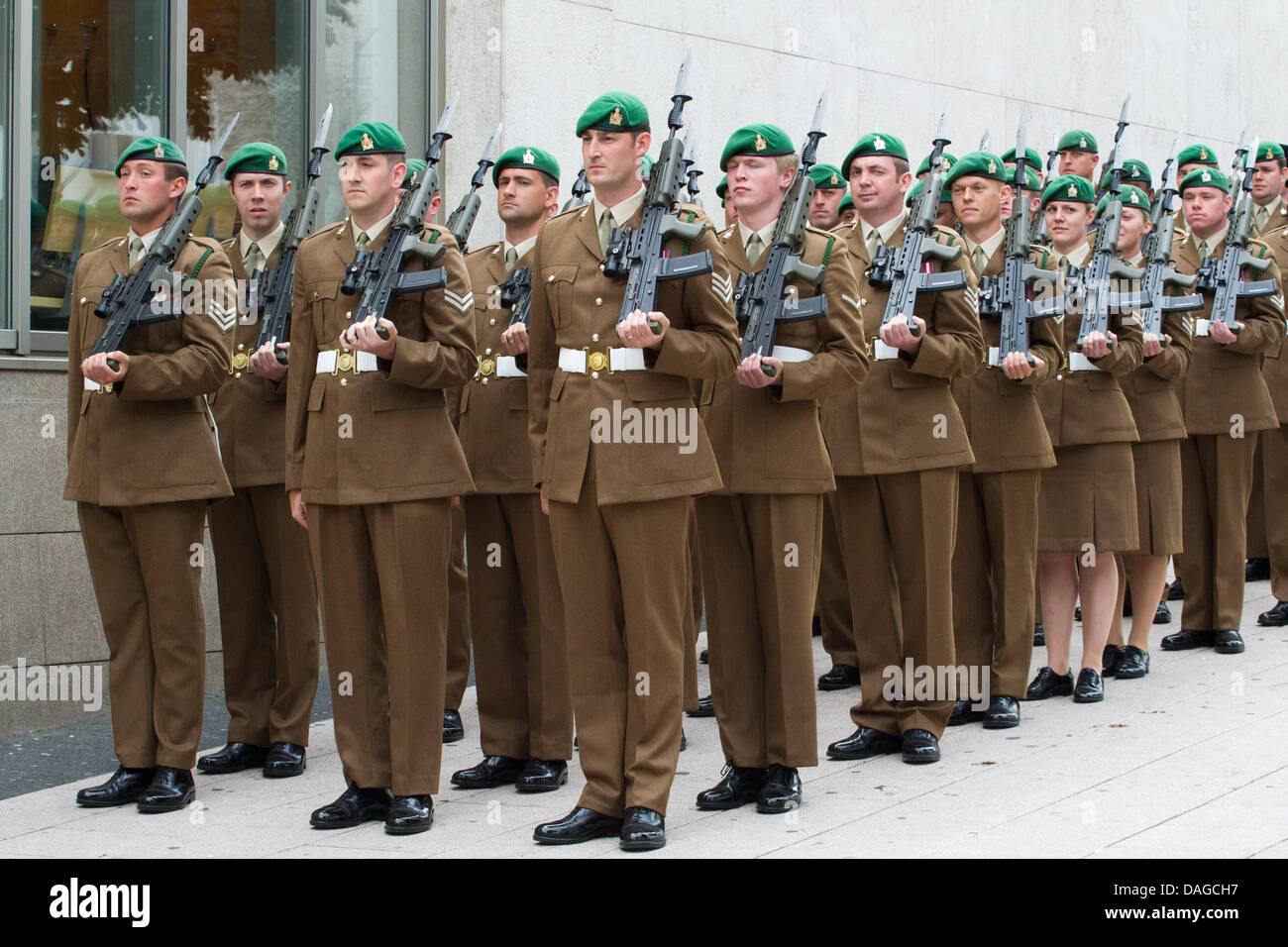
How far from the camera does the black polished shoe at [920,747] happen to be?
675cm

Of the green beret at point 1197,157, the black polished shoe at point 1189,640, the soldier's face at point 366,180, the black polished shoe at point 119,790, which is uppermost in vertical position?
the green beret at point 1197,157

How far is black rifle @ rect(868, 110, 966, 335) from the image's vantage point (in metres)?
6.85

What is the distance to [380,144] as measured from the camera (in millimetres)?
6152

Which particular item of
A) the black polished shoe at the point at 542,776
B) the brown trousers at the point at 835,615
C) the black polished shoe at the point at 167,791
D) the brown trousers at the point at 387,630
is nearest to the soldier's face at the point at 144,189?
the brown trousers at the point at 387,630

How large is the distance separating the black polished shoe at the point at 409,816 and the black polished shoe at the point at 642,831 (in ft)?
2.60

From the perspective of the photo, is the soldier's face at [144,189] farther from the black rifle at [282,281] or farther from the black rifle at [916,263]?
the black rifle at [916,263]

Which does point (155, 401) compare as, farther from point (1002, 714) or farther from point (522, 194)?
point (1002, 714)

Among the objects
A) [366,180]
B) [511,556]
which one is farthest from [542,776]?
[366,180]

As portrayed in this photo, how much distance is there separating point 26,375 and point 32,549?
845mm

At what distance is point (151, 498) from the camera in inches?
254

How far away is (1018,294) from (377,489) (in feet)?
10.4

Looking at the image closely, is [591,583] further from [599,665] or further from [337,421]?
[337,421]

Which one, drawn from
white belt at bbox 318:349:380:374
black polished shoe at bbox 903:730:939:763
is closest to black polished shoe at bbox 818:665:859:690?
black polished shoe at bbox 903:730:939:763

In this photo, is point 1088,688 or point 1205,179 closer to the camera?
point 1088,688
